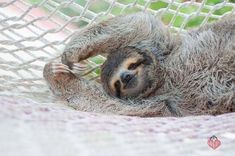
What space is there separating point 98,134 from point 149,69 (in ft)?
1.87

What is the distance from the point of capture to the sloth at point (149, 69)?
156 cm

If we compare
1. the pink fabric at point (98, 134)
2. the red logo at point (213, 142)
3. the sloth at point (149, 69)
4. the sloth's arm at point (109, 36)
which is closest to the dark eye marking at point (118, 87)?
the sloth at point (149, 69)

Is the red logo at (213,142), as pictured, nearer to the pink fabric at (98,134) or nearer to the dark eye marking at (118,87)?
the pink fabric at (98,134)

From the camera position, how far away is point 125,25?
5.65 ft

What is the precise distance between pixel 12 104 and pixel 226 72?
690 millimetres

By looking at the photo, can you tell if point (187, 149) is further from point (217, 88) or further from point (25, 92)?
point (25, 92)

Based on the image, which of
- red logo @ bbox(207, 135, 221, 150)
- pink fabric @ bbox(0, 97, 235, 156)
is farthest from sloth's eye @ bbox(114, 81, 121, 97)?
red logo @ bbox(207, 135, 221, 150)

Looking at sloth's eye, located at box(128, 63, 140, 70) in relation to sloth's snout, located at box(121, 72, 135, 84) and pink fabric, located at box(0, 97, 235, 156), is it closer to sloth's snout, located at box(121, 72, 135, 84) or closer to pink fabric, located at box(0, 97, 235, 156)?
sloth's snout, located at box(121, 72, 135, 84)

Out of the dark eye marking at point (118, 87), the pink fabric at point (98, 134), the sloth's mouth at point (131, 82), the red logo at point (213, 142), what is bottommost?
the dark eye marking at point (118, 87)

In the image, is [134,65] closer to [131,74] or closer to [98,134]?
[131,74]

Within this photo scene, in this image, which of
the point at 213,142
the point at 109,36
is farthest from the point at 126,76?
the point at 213,142

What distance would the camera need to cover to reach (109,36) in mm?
1694

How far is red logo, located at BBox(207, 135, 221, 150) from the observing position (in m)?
1.04

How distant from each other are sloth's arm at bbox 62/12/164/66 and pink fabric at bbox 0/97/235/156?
455 millimetres
